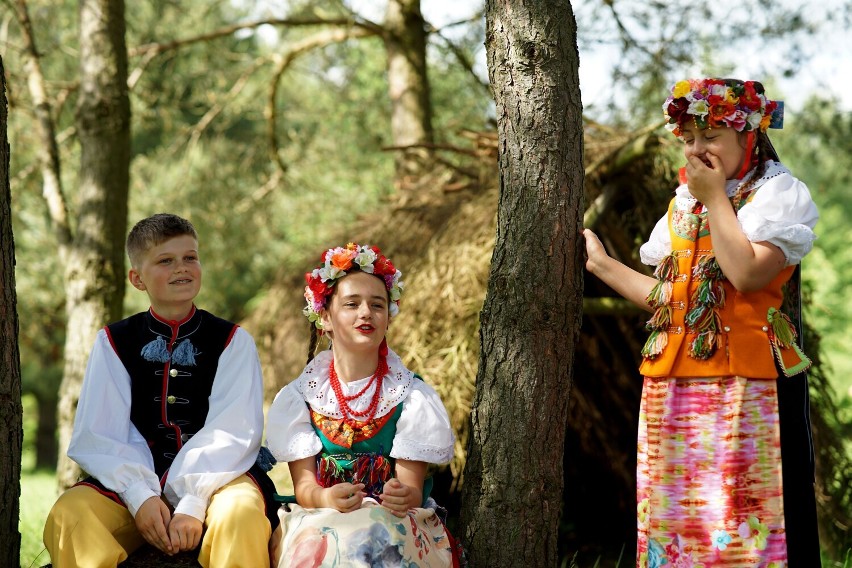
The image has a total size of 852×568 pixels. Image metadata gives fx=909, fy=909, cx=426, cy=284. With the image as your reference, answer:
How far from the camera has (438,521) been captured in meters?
3.05

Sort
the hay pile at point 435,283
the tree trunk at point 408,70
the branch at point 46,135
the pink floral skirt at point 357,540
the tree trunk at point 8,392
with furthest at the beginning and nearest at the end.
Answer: the tree trunk at point 408,70 → the branch at point 46,135 → the hay pile at point 435,283 → the tree trunk at point 8,392 → the pink floral skirt at point 357,540

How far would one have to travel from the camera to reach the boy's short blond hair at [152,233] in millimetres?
3303

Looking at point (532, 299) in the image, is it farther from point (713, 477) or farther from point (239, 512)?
point (239, 512)

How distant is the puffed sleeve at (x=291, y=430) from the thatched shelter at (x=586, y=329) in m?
1.31

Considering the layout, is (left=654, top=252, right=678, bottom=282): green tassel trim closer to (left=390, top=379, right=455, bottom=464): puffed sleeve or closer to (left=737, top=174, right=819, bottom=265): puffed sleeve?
(left=737, top=174, right=819, bottom=265): puffed sleeve

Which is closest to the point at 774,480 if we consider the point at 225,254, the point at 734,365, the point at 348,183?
the point at 734,365

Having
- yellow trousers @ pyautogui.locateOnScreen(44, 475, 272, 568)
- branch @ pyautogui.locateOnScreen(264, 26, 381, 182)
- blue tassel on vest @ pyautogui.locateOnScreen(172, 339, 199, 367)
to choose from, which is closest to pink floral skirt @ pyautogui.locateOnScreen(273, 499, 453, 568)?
yellow trousers @ pyautogui.locateOnScreen(44, 475, 272, 568)

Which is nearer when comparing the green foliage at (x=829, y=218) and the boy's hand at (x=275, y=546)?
the boy's hand at (x=275, y=546)

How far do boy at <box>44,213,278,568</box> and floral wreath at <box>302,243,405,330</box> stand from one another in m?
0.32

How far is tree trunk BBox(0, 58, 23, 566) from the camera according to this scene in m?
2.98

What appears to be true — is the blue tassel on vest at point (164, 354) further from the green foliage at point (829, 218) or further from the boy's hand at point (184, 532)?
the green foliage at point (829, 218)

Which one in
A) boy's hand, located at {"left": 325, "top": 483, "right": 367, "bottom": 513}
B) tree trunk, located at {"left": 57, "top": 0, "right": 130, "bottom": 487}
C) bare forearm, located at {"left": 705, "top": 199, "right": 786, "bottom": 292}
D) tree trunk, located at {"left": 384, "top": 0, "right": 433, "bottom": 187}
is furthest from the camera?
tree trunk, located at {"left": 384, "top": 0, "right": 433, "bottom": 187}

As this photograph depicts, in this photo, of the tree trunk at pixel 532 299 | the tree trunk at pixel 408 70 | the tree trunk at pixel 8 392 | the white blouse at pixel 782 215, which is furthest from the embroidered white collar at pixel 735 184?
the tree trunk at pixel 408 70

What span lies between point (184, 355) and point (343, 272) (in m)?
0.65
